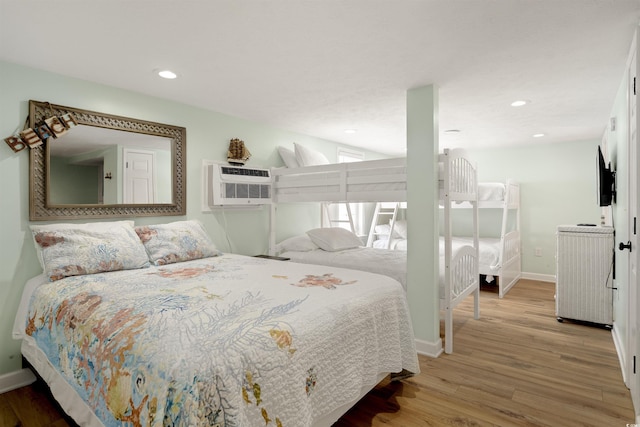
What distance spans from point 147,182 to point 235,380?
230cm

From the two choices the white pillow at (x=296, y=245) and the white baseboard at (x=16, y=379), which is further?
the white pillow at (x=296, y=245)

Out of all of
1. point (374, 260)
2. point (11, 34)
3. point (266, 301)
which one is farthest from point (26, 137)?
point (374, 260)

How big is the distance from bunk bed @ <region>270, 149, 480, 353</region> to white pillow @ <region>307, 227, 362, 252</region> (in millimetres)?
33

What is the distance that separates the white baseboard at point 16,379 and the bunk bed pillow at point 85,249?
0.81 metres

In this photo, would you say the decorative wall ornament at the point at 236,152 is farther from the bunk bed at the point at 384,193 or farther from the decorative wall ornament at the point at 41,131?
the decorative wall ornament at the point at 41,131

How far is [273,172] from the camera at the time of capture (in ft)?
12.5

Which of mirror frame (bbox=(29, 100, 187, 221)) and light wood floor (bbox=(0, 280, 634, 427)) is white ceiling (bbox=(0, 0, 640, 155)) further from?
light wood floor (bbox=(0, 280, 634, 427))

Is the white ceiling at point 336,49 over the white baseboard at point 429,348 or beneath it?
over

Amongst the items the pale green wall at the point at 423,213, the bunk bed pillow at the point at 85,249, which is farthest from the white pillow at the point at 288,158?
the bunk bed pillow at the point at 85,249

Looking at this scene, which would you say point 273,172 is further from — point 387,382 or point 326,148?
point 387,382

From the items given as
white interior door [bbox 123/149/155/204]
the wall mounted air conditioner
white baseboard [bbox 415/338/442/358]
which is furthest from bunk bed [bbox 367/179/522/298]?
white interior door [bbox 123/149/155/204]

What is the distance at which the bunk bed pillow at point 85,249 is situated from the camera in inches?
81.6

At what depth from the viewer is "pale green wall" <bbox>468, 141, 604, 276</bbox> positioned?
501 cm

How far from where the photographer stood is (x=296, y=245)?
3.79 m
